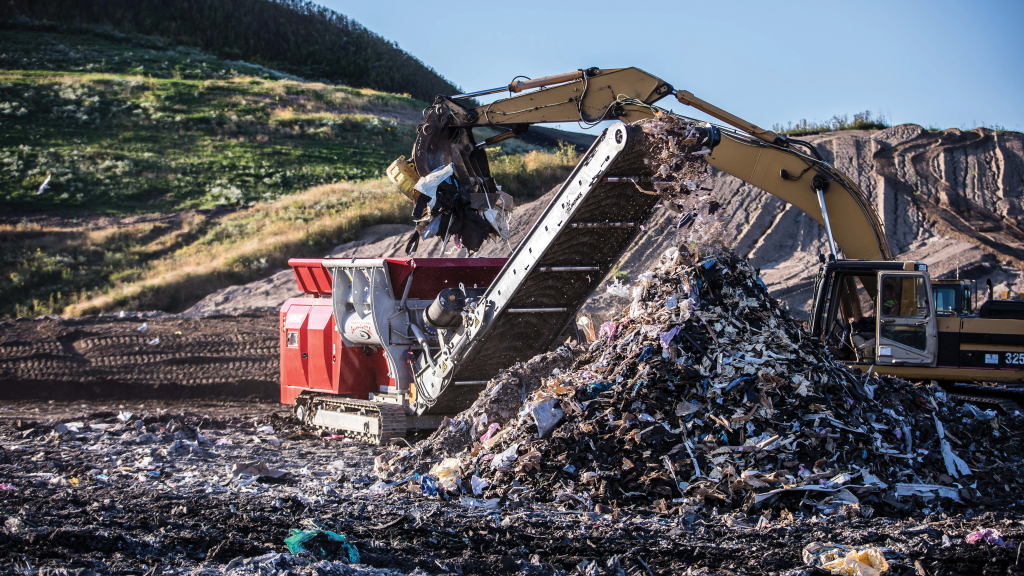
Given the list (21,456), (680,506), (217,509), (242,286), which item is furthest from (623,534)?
(242,286)

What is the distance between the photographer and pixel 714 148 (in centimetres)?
764

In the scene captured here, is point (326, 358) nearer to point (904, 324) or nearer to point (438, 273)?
point (438, 273)

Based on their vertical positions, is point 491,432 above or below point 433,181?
below

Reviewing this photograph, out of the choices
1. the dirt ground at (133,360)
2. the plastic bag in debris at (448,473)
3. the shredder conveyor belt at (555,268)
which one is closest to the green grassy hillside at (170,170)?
the dirt ground at (133,360)

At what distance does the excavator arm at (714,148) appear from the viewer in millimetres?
7410

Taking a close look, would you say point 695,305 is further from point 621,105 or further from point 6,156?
point 6,156

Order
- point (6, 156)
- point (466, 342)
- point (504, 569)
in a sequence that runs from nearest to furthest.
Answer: point (504, 569) < point (466, 342) < point (6, 156)

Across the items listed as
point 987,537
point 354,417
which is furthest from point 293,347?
point 987,537

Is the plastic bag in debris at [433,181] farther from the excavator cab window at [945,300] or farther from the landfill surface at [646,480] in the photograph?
the excavator cab window at [945,300]

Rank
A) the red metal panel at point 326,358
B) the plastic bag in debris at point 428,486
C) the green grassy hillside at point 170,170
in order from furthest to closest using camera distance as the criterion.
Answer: the green grassy hillside at point 170,170
the red metal panel at point 326,358
the plastic bag in debris at point 428,486

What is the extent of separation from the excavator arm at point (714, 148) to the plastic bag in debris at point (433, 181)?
0.30 meters

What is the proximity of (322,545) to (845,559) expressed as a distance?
8.86ft

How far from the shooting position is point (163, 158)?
2809cm

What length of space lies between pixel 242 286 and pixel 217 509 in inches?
562
